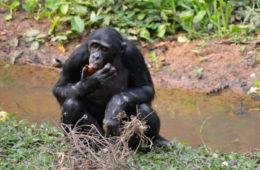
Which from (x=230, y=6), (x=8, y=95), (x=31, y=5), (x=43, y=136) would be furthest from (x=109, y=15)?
(x=43, y=136)

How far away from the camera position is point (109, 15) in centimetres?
1011

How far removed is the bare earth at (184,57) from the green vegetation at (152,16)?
0.80 feet

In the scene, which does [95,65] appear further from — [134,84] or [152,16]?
[152,16]

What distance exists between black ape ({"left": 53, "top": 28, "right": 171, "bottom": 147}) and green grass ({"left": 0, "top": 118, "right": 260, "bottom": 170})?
0.32 meters

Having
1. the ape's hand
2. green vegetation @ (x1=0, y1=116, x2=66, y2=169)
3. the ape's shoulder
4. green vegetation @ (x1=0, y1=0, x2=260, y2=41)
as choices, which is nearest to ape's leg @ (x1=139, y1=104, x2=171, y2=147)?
the ape's hand

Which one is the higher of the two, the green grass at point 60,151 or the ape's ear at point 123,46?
the ape's ear at point 123,46

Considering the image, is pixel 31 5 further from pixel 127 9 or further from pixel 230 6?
pixel 230 6

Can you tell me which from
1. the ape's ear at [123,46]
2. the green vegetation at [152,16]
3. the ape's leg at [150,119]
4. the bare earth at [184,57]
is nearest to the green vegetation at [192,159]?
the ape's leg at [150,119]

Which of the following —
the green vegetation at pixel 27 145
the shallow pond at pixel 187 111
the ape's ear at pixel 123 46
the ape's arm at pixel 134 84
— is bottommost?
the shallow pond at pixel 187 111

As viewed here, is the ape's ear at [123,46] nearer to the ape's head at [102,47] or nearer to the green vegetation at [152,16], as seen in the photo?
the ape's head at [102,47]

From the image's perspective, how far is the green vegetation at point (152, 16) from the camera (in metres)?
9.80

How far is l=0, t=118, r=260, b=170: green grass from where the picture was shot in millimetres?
4703

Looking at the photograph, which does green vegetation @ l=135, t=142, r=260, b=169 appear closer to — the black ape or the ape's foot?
the ape's foot

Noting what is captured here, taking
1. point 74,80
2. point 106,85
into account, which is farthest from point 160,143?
point 74,80
